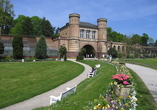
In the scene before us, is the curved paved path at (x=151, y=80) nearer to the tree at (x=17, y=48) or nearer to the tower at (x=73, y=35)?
the tree at (x=17, y=48)

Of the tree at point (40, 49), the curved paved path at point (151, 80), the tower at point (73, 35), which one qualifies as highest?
the tower at point (73, 35)

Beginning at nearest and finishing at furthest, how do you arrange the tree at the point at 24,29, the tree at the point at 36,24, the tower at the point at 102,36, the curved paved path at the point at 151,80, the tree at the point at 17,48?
the curved paved path at the point at 151,80
the tree at the point at 17,48
the tower at the point at 102,36
the tree at the point at 24,29
the tree at the point at 36,24

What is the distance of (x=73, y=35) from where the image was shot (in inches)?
1644

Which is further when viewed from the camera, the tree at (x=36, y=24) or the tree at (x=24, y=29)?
the tree at (x=36, y=24)

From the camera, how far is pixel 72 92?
7562 millimetres

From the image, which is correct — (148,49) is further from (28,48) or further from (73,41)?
(28,48)

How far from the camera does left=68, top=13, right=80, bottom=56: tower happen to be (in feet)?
136

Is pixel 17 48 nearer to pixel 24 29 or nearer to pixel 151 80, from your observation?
pixel 24 29

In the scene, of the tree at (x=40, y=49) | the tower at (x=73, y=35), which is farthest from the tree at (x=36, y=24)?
the tree at (x=40, y=49)

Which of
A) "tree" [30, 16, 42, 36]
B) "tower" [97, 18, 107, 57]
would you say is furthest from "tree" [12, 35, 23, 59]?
"tree" [30, 16, 42, 36]

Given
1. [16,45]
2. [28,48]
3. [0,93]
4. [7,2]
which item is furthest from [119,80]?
[7,2]

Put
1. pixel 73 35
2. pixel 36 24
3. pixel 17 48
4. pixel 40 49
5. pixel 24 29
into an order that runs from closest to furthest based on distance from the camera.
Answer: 1. pixel 17 48
2. pixel 40 49
3. pixel 73 35
4. pixel 24 29
5. pixel 36 24

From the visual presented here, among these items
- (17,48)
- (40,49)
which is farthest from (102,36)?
(17,48)

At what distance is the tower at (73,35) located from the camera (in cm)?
4134
